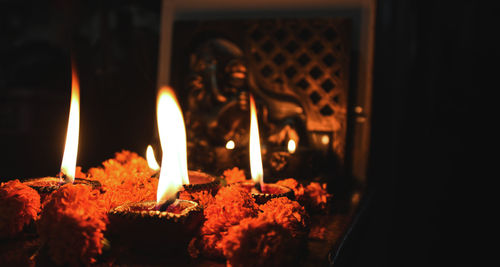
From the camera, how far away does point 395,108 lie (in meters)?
2.01

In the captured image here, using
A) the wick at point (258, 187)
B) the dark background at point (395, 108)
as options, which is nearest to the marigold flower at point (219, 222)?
the wick at point (258, 187)

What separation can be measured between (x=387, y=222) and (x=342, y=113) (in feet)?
2.67

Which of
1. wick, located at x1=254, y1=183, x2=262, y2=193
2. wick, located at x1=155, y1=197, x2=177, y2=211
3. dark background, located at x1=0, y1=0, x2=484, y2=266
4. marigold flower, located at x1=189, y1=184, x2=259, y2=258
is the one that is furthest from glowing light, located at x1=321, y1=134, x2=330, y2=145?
wick, located at x1=155, y1=197, x2=177, y2=211

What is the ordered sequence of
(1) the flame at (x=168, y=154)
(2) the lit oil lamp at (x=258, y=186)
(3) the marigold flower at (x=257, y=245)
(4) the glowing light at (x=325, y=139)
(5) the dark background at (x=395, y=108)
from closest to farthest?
(3) the marigold flower at (x=257, y=245) < (1) the flame at (x=168, y=154) < (2) the lit oil lamp at (x=258, y=186) < (4) the glowing light at (x=325, y=139) < (5) the dark background at (x=395, y=108)

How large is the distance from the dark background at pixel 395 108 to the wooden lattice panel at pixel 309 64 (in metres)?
0.38

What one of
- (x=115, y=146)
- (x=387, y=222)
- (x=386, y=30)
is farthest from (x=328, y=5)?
(x=115, y=146)

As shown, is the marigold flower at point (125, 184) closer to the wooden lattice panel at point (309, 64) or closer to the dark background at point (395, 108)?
the wooden lattice panel at point (309, 64)

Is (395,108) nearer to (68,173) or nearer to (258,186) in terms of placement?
(258,186)

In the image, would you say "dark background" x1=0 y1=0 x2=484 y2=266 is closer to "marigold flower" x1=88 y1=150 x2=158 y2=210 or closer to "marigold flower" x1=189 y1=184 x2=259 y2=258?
"marigold flower" x1=88 y1=150 x2=158 y2=210

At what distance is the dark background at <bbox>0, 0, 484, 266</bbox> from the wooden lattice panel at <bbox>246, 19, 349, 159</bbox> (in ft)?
1.26

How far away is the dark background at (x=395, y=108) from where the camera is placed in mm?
2023

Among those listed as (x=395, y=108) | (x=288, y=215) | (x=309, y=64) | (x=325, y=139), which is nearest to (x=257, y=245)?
(x=288, y=215)

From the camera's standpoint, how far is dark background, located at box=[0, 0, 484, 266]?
2.02 m

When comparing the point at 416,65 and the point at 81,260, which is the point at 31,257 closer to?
the point at 81,260
